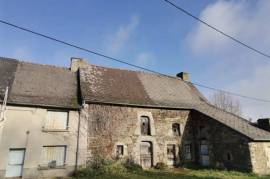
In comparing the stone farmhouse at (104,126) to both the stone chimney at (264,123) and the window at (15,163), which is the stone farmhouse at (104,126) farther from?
the stone chimney at (264,123)

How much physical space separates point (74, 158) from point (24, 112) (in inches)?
178

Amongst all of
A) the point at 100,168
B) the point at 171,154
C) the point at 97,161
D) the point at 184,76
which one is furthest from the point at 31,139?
the point at 184,76

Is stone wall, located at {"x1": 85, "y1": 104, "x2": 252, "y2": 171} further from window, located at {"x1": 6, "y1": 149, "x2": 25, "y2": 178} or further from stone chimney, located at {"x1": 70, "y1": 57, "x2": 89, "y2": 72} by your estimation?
stone chimney, located at {"x1": 70, "y1": 57, "x2": 89, "y2": 72}

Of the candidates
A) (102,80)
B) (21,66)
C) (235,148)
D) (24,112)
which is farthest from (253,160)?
(21,66)

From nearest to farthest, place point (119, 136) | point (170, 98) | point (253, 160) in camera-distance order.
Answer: point (253, 160) < point (119, 136) < point (170, 98)

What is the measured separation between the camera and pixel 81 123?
56.9 feet

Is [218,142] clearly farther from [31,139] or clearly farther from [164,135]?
[31,139]

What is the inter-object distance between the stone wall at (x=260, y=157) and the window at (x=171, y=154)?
6156 mm

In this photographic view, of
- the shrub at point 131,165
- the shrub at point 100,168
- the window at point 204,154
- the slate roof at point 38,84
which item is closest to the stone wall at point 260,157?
the window at point 204,154

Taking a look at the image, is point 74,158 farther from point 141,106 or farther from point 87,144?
point 141,106

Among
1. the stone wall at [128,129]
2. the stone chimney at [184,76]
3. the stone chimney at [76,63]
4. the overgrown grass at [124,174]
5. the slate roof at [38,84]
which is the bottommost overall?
the overgrown grass at [124,174]

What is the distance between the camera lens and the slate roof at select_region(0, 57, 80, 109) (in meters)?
Answer: 16.4

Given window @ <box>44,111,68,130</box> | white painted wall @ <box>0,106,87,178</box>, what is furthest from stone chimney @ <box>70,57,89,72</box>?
white painted wall @ <box>0,106,87,178</box>

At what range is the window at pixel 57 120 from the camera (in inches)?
651
